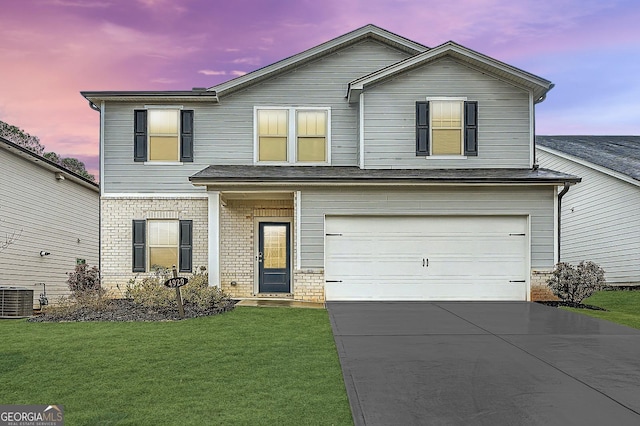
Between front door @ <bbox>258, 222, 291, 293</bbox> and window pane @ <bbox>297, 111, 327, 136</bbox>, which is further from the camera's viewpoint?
front door @ <bbox>258, 222, 291, 293</bbox>

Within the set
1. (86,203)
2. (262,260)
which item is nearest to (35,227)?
(86,203)

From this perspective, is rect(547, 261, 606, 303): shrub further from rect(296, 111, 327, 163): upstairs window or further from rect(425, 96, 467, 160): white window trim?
rect(296, 111, 327, 163): upstairs window

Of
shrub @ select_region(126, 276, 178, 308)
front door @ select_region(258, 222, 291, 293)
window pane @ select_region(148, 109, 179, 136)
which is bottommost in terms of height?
shrub @ select_region(126, 276, 178, 308)

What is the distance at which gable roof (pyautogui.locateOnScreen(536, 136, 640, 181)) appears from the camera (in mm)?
19730

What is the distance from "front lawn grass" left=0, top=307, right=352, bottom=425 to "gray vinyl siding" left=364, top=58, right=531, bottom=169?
6.76 m

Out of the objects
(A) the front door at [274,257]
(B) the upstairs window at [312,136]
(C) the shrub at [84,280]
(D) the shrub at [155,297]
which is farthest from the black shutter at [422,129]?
(C) the shrub at [84,280]

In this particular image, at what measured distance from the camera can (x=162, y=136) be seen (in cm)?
1596

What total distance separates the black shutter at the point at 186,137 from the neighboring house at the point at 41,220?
15.6 ft

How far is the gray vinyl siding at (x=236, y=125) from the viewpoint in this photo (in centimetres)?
1586

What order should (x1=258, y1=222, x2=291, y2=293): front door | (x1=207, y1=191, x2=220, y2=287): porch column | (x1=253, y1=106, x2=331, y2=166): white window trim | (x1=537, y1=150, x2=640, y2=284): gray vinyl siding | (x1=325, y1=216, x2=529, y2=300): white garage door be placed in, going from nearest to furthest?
(x1=207, y1=191, x2=220, y2=287): porch column
(x1=325, y1=216, x2=529, y2=300): white garage door
(x1=253, y1=106, x2=331, y2=166): white window trim
(x1=258, y1=222, x2=291, y2=293): front door
(x1=537, y1=150, x2=640, y2=284): gray vinyl siding

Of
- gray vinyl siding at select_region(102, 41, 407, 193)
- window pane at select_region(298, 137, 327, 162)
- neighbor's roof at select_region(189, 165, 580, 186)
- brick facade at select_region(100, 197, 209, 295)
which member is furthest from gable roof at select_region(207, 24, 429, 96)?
brick facade at select_region(100, 197, 209, 295)

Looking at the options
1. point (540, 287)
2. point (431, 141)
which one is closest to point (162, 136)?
point (431, 141)

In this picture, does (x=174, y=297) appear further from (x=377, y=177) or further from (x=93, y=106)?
(x=93, y=106)

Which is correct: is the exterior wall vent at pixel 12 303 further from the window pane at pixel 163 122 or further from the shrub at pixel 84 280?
the window pane at pixel 163 122
